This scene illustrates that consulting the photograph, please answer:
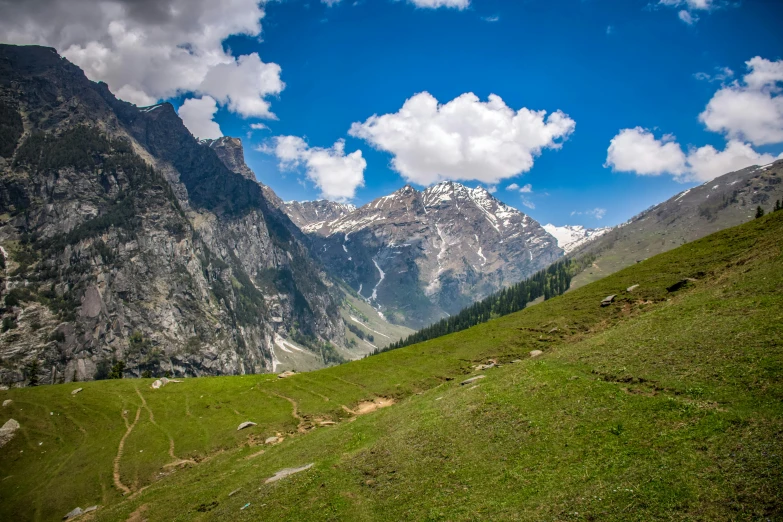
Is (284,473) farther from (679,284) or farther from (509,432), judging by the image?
(679,284)

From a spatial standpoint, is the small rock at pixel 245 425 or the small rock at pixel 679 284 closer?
the small rock at pixel 245 425

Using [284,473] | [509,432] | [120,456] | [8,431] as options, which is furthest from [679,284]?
[8,431]

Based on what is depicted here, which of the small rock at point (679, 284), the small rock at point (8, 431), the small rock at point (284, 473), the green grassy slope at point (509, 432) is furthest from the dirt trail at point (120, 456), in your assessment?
the small rock at point (679, 284)

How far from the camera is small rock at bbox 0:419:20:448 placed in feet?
170

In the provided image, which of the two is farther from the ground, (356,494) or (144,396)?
(144,396)

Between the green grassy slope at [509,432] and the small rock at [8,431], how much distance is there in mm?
977

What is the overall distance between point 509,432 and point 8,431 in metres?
68.3

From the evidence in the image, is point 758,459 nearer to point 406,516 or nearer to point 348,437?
point 406,516

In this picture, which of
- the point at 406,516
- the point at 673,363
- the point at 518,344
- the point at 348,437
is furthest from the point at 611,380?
the point at 518,344

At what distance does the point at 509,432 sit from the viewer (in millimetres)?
23672

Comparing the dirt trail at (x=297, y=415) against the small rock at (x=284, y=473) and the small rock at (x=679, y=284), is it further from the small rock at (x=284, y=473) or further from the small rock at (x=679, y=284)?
the small rock at (x=679, y=284)

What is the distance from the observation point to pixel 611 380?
2677 cm

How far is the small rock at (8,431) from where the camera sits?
2038 inches

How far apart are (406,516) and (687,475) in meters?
12.4
